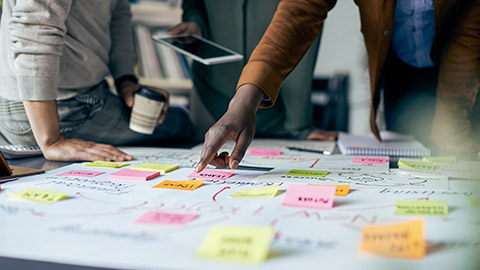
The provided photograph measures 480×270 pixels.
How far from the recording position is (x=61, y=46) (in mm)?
1009

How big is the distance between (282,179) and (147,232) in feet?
1.11

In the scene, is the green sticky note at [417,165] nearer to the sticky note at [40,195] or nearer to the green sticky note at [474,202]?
the green sticky note at [474,202]

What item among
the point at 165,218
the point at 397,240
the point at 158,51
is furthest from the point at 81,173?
the point at 158,51

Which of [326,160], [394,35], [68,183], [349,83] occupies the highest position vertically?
[394,35]

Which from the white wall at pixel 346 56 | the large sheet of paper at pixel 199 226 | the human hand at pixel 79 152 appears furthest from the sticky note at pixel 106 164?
the white wall at pixel 346 56

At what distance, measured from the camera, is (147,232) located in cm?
48

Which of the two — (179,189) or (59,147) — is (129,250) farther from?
(59,147)

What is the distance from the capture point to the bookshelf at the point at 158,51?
2.44 m

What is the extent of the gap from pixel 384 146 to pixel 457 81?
10.2 inches

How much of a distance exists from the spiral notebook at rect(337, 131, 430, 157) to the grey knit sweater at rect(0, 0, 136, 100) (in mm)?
760

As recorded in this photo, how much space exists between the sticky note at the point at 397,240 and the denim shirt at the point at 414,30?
0.74m

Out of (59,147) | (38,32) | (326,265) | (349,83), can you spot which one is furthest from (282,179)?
(349,83)

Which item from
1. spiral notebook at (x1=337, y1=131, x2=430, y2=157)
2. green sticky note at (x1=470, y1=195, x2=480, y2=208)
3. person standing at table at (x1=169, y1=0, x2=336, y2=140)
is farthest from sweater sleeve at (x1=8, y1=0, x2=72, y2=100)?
green sticky note at (x1=470, y1=195, x2=480, y2=208)

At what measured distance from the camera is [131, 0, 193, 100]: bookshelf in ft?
8.02
